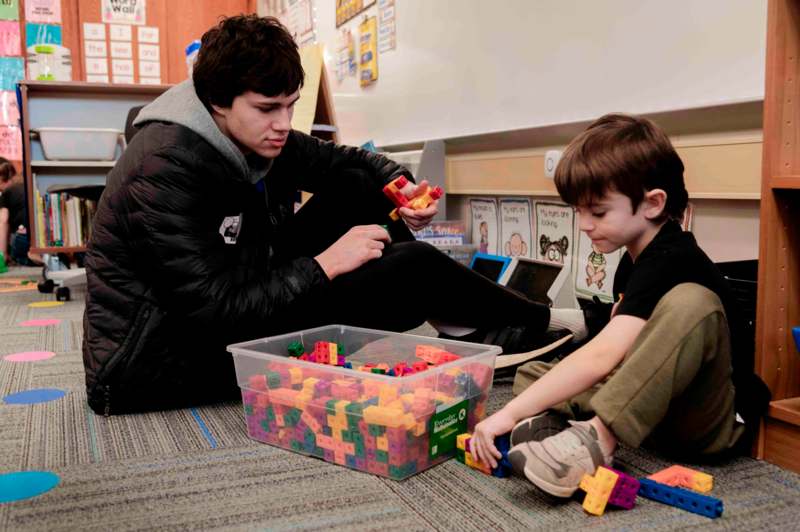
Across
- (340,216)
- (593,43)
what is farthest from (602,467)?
(593,43)

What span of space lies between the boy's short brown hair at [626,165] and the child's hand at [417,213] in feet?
1.50

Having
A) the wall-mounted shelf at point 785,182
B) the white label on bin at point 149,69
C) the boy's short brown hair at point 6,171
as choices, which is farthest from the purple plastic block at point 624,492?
the white label on bin at point 149,69

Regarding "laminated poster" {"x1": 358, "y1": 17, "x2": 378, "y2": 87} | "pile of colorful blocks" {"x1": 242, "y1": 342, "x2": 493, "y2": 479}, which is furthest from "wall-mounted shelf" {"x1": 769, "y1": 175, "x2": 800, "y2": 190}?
"laminated poster" {"x1": 358, "y1": 17, "x2": 378, "y2": 87}

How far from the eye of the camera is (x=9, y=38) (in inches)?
192

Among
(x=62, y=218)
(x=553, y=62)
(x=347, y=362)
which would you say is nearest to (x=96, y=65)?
(x=62, y=218)

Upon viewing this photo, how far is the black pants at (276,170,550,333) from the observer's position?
145cm

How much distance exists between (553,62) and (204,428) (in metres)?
1.46

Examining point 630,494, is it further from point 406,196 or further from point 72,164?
point 72,164

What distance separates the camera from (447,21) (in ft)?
8.82

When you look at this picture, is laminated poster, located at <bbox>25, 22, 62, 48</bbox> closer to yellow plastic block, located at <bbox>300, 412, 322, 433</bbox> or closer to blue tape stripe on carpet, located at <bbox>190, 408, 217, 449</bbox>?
blue tape stripe on carpet, located at <bbox>190, 408, 217, 449</bbox>

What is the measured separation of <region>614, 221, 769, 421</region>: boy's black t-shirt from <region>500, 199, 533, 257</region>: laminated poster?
50.2 inches

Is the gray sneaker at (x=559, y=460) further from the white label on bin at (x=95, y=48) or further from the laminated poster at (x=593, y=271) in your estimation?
the white label on bin at (x=95, y=48)

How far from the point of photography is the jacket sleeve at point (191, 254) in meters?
1.28

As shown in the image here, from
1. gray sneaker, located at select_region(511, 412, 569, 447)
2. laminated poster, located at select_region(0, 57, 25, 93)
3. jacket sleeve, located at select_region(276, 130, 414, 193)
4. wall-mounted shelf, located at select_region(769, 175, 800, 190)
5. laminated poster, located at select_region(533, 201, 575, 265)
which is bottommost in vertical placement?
gray sneaker, located at select_region(511, 412, 569, 447)
